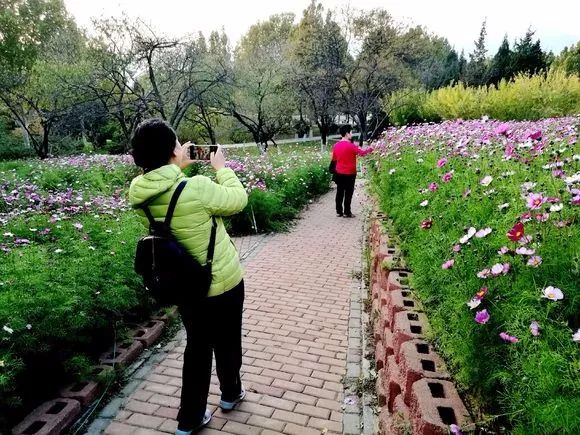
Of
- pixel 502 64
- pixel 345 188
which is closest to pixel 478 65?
pixel 502 64

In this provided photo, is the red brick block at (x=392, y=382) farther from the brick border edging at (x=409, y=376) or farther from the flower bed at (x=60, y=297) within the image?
the flower bed at (x=60, y=297)

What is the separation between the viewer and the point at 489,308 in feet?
7.18

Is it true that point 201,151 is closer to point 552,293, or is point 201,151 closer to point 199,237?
point 199,237

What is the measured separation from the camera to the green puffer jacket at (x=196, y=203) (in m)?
2.29

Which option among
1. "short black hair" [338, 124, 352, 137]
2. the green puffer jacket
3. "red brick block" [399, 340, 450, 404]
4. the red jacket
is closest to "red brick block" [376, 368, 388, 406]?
"red brick block" [399, 340, 450, 404]

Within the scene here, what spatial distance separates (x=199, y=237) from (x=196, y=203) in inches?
8.2

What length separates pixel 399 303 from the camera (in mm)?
3193

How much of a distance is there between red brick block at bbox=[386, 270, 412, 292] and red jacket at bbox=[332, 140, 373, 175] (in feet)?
17.1

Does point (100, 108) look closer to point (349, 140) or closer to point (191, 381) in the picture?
point (349, 140)

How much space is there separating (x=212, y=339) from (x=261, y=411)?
81 centimetres

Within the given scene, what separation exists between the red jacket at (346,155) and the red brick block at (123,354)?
6.01 meters

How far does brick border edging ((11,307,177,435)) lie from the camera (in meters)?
2.73

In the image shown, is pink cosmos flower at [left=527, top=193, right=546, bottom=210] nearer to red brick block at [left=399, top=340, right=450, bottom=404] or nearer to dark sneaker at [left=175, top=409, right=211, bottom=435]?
red brick block at [left=399, top=340, right=450, bottom=404]

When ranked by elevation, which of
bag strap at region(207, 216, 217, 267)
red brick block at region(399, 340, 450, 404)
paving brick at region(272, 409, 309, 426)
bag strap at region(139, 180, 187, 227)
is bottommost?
paving brick at region(272, 409, 309, 426)
